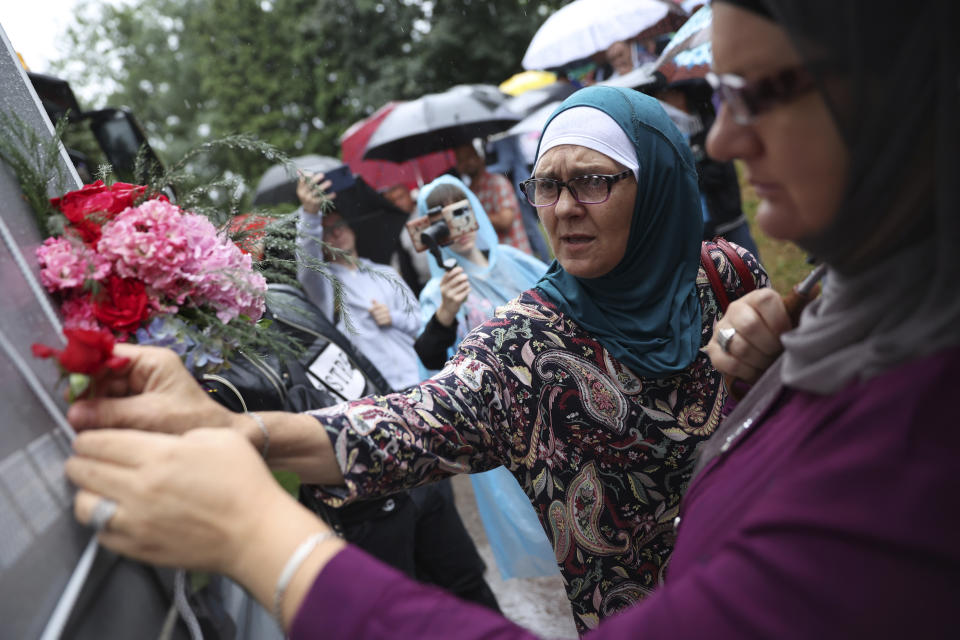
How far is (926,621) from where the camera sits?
2.52ft

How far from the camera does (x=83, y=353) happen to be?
100cm

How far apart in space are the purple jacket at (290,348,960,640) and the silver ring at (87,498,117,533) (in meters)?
0.31

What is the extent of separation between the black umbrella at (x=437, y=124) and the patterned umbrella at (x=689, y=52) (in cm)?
218

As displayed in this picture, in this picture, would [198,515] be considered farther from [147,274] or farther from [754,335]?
[754,335]

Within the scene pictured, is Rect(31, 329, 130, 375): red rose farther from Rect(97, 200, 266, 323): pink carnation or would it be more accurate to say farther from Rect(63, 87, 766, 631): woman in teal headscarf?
Rect(63, 87, 766, 631): woman in teal headscarf

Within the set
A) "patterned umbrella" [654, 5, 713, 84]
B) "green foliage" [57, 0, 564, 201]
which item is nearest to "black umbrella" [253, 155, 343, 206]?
"patterned umbrella" [654, 5, 713, 84]

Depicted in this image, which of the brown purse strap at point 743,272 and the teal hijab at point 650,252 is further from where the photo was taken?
the brown purse strap at point 743,272

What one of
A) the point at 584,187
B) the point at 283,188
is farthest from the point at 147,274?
the point at 283,188

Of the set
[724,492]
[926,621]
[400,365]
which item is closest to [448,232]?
[400,365]

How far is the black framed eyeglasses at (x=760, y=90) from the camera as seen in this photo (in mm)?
914

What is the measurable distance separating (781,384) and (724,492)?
0.20 meters

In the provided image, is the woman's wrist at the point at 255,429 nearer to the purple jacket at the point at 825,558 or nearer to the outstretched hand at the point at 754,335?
the purple jacket at the point at 825,558

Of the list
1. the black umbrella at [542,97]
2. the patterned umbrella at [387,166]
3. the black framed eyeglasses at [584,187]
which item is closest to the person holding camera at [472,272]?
the black framed eyeglasses at [584,187]

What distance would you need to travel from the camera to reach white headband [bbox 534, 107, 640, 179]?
6.61 feet
